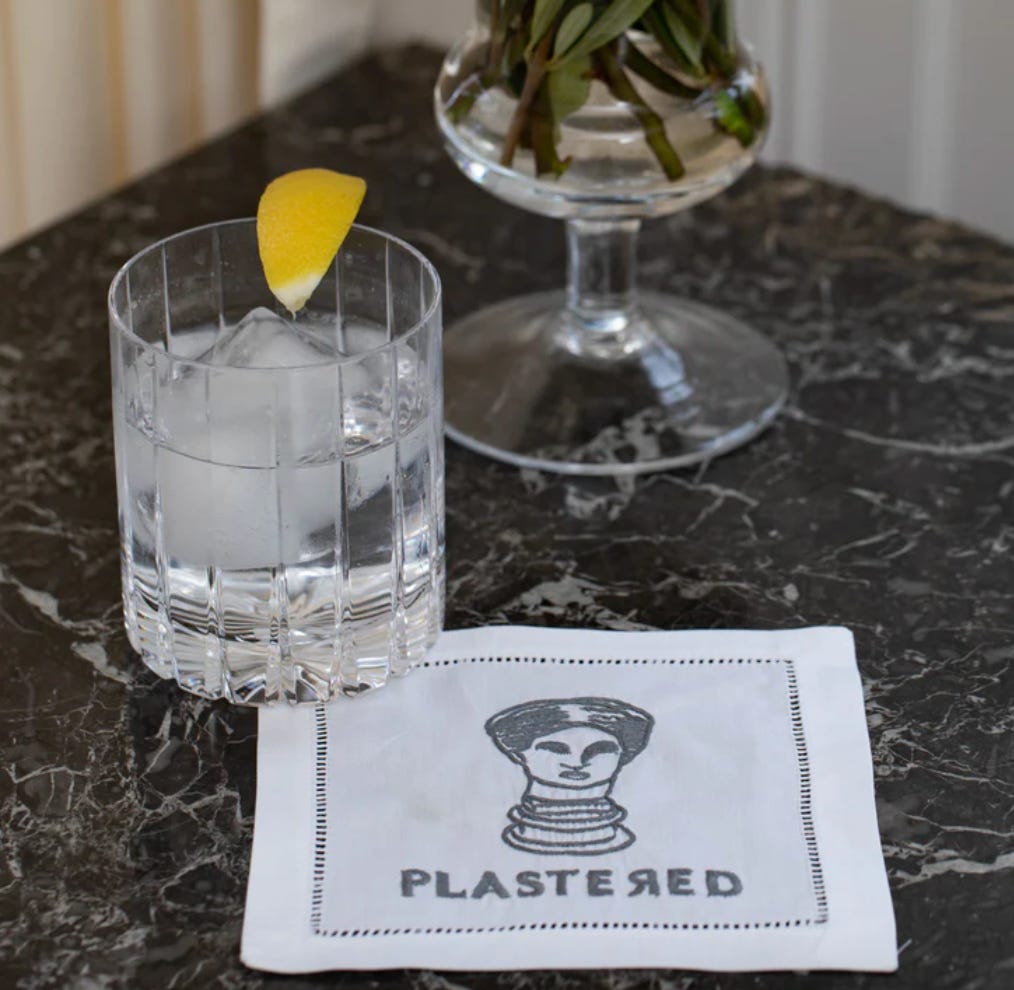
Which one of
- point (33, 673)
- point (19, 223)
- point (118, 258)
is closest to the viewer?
point (33, 673)

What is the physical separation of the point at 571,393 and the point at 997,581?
10.1 inches

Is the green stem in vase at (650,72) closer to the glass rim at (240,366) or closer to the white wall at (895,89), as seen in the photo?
the glass rim at (240,366)

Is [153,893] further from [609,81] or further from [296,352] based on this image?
[609,81]

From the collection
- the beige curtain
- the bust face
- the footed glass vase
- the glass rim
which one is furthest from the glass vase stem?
the beige curtain

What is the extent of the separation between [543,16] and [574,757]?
0.35m

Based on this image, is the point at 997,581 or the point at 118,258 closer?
the point at 997,581

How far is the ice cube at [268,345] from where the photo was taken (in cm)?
71

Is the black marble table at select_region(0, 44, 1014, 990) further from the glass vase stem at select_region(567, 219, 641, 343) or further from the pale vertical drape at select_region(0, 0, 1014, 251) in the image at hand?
the pale vertical drape at select_region(0, 0, 1014, 251)

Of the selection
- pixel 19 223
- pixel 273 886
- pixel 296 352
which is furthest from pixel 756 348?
pixel 19 223

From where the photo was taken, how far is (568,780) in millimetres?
696

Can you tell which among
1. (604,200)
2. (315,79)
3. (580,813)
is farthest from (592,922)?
(315,79)

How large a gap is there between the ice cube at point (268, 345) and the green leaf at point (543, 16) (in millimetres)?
187

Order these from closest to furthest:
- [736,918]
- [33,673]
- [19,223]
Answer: [736,918]
[33,673]
[19,223]

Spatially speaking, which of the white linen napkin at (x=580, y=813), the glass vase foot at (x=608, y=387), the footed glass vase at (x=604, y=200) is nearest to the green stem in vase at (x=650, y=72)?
the footed glass vase at (x=604, y=200)
